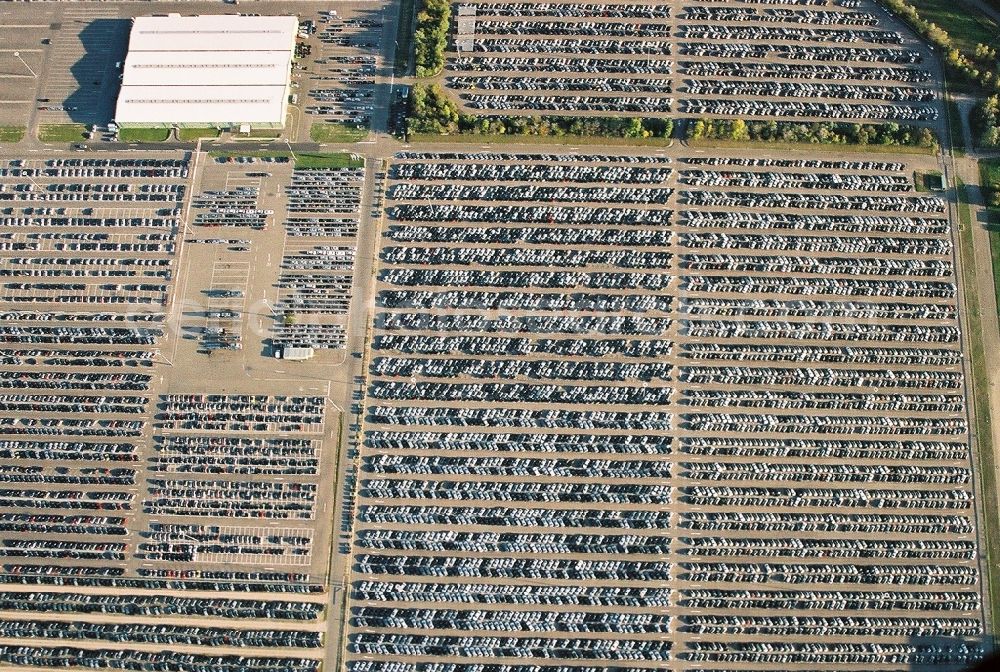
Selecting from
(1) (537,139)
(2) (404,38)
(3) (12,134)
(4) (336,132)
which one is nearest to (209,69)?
(4) (336,132)

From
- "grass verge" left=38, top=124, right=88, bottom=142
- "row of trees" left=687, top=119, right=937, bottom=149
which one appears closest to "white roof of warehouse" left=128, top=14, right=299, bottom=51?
"grass verge" left=38, top=124, right=88, bottom=142

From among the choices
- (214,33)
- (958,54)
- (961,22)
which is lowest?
(214,33)

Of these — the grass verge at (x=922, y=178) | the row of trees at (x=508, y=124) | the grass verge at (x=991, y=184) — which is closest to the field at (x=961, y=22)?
the grass verge at (x=991, y=184)

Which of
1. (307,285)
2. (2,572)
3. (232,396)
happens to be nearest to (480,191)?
(307,285)

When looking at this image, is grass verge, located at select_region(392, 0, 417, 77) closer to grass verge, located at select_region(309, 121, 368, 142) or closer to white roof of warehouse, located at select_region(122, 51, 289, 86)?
grass verge, located at select_region(309, 121, 368, 142)

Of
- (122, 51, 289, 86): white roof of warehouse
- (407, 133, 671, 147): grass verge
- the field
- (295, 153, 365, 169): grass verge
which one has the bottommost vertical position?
(295, 153, 365, 169): grass verge

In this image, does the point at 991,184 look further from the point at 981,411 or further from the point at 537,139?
the point at 537,139
